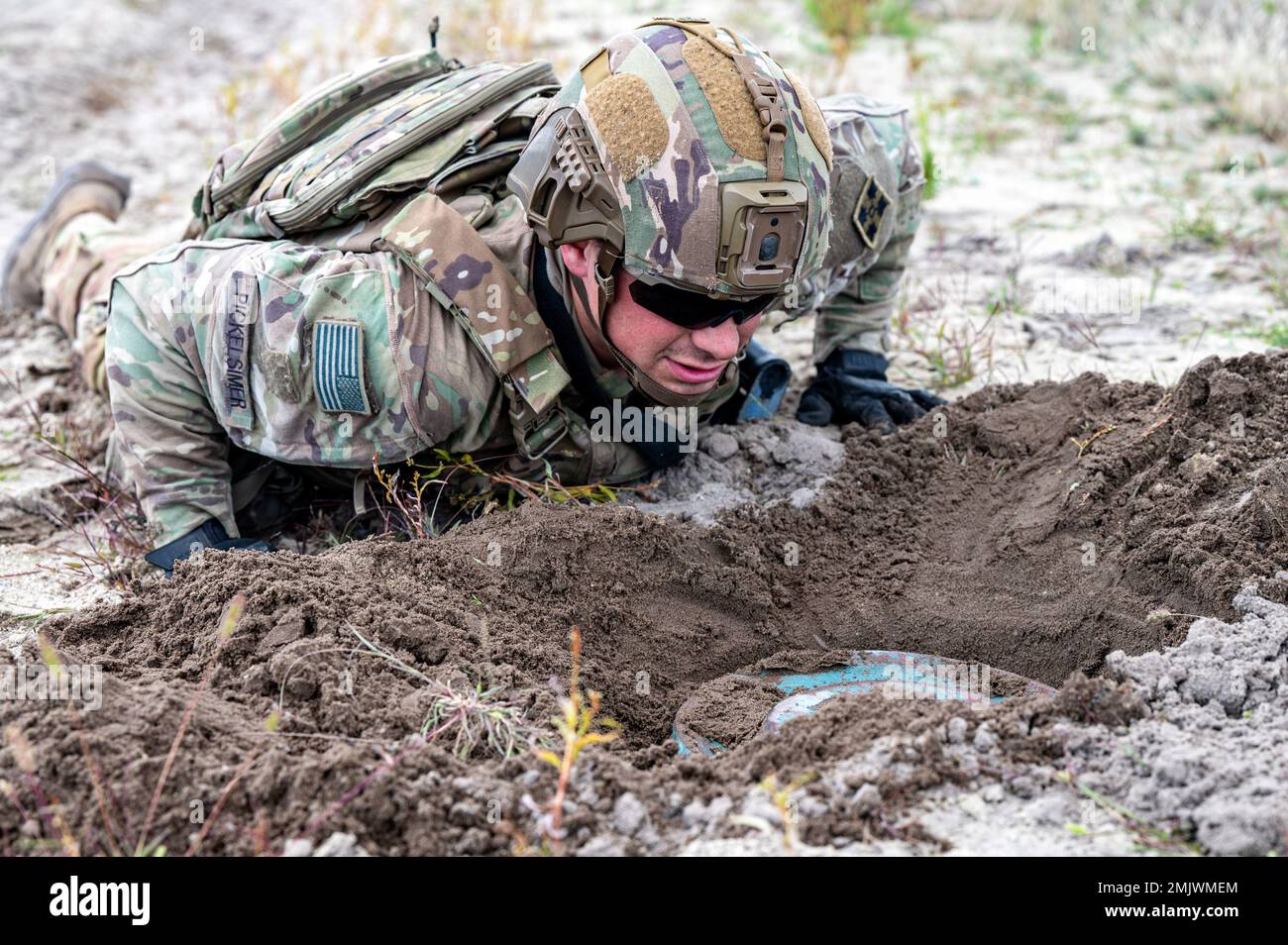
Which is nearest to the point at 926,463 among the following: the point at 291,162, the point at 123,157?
the point at 291,162

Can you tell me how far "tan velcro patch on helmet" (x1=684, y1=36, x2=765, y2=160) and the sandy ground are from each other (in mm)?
975

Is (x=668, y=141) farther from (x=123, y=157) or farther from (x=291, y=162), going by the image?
(x=123, y=157)

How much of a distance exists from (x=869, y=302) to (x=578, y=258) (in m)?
1.27

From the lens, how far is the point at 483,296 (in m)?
2.82

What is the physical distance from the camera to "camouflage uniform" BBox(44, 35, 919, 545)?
2.80m

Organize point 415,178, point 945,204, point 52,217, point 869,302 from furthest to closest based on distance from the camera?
1. point 945,204
2. point 52,217
3. point 869,302
4. point 415,178

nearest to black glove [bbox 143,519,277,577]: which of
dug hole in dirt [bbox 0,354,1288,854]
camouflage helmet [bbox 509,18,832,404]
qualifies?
dug hole in dirt [bbox 0,354,1288,854]

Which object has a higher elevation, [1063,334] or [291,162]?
[291,162]

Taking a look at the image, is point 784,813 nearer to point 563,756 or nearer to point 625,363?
point 563,756

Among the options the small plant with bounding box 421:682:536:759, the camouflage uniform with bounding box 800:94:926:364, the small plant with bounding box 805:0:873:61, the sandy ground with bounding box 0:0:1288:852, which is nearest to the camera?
the small plant with bounding box 421:682:536:759

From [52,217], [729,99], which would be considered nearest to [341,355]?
[729,99]

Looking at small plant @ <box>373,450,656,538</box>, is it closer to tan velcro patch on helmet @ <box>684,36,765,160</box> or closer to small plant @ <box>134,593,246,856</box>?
small plant @ <box>134,593,246,856</box>

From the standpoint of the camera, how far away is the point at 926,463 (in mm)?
3244

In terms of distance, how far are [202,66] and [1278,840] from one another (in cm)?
732
